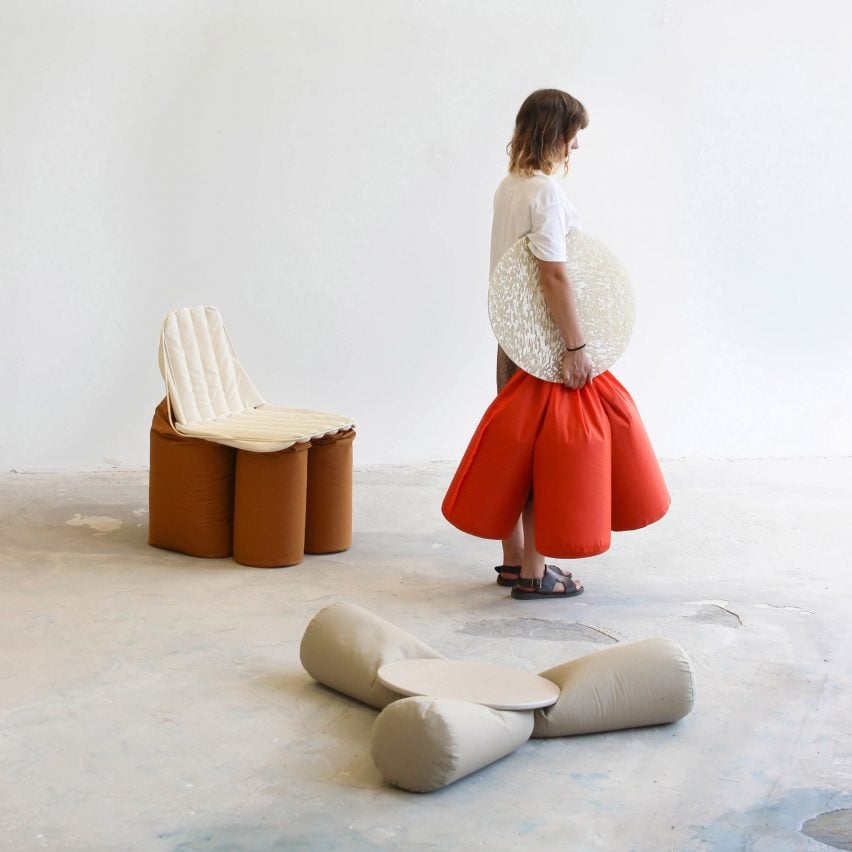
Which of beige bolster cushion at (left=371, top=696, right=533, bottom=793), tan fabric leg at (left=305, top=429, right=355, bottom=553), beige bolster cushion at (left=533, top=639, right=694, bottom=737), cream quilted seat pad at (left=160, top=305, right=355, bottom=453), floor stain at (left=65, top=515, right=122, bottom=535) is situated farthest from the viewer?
floor stain at (left=65, top=515, right=122, bottom=535)

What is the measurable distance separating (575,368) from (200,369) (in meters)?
1.48

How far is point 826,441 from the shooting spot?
6.21 meters

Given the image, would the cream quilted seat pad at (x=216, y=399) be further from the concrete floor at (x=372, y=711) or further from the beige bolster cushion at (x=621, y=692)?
the beige bolster cushion at (x=621, y=692)

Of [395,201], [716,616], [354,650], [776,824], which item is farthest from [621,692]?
[395,201]

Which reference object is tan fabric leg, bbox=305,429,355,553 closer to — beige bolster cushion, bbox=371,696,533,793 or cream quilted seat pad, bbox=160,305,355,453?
cream quilted seat pad, bbox=160,305,355,453

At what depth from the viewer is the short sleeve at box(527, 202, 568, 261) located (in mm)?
3521

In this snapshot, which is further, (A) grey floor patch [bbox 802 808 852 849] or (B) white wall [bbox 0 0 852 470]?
(B) white wall [bbox 0 0 852 470]

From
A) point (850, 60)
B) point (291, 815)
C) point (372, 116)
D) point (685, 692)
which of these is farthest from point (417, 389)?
point (291, 815)

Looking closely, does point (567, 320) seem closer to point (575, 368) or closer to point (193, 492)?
point (575, 368)

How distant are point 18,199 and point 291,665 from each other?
9.68 ft

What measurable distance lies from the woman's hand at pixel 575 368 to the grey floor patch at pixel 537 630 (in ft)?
2.29

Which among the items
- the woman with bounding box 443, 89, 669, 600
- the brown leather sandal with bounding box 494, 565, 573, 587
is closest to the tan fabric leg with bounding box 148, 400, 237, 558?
the woman with bounding box 443, 89, 669, 600

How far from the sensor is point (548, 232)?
3.53 metres

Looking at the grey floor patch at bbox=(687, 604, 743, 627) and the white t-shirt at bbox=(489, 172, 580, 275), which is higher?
the white t-shirt at bbox=(489, 172, 580, 275)
